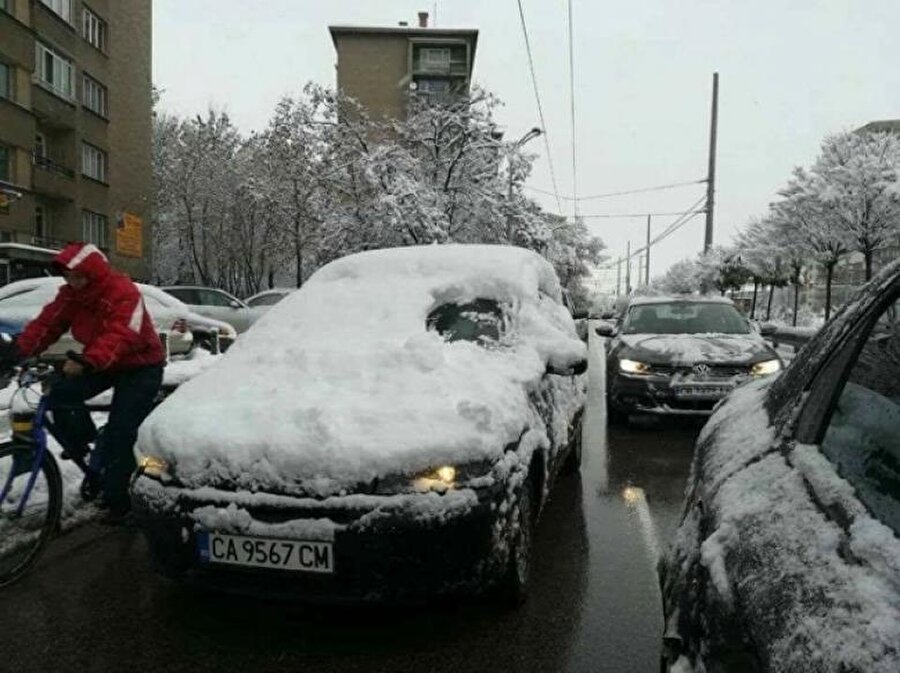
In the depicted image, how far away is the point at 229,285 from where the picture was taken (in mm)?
44812

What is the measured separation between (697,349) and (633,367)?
632 mm

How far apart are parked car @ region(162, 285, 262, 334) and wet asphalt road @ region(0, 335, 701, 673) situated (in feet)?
46.3

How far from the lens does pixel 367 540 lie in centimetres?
273

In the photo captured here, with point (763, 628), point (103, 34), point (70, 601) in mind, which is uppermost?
point (103, 34)

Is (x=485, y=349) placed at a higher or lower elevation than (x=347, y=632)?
higher

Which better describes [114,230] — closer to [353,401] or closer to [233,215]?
[233,215]

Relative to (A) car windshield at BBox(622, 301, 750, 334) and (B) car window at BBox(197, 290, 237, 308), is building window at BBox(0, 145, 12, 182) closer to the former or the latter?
(B) car window at BBox(197, 290, 237, 308)

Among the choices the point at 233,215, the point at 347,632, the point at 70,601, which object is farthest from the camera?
the point at 233,215

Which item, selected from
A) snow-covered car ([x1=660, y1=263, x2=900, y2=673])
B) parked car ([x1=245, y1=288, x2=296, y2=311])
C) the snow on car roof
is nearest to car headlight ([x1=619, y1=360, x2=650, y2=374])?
the snow on car roof

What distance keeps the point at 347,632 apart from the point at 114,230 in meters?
34.2

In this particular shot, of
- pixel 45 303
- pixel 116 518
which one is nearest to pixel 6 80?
pixel 45 303

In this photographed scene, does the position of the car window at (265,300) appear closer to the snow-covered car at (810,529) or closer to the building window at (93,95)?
the building window at (93,95)

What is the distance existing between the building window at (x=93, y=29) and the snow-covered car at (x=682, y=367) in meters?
30.8

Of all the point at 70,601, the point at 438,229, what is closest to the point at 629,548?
the point at 70,601
